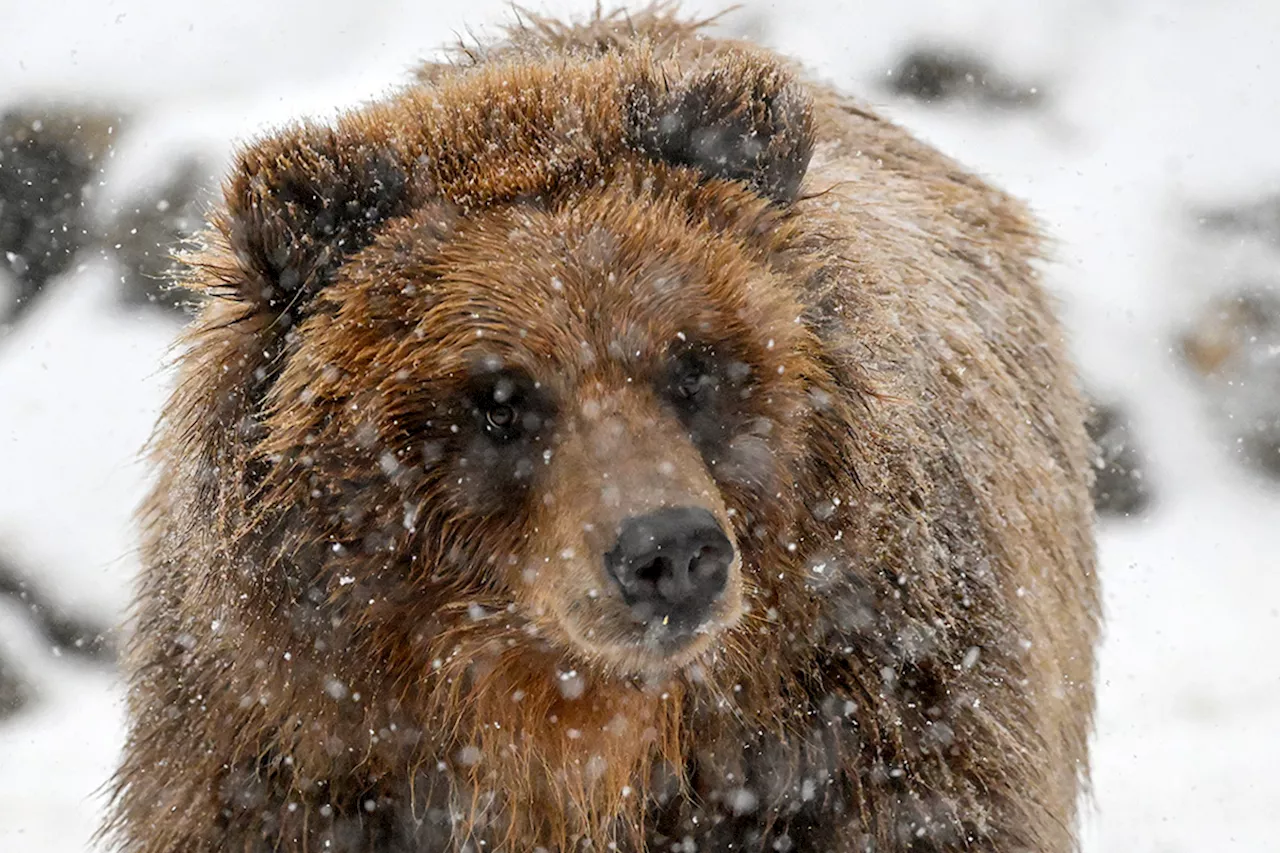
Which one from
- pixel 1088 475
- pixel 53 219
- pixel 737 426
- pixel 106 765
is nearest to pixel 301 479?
pixel 737 426

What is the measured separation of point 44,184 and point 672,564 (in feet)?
28.4

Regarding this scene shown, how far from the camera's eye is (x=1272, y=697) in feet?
24.1

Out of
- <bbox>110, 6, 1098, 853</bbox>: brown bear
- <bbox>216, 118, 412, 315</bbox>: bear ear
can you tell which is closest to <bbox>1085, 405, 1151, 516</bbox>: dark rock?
<bbox>110, 6, 1098, 853</bbox>: brown bear

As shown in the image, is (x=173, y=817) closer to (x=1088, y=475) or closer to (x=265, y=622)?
(x=265, y=622)

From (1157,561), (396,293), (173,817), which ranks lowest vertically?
(1157,561)

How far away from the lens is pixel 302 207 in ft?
10.3

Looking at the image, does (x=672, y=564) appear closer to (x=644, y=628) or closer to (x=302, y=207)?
(x=644, y=628)

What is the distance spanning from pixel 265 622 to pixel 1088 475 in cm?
317

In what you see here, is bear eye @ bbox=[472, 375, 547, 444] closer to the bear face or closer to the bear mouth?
the bear face

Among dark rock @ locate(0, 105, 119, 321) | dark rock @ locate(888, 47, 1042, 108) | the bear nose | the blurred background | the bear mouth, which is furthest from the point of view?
dark rock @ locate(888, 47, 1042, 108)

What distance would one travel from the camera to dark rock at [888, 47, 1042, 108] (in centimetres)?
1156

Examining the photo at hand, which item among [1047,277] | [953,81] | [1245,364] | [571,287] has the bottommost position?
[1245,364]

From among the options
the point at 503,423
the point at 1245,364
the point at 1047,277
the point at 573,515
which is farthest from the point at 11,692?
the point at 1245,364

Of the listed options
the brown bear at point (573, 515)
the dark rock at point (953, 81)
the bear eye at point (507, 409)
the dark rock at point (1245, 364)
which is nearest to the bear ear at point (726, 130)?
the brown bear at point (573, 515)
